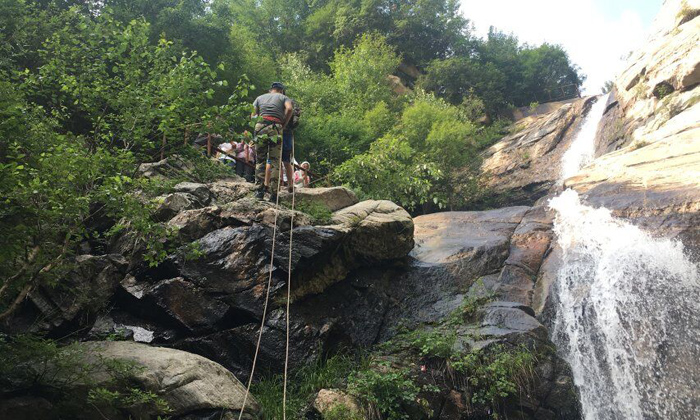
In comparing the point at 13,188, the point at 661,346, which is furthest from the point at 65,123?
the point at 661,346

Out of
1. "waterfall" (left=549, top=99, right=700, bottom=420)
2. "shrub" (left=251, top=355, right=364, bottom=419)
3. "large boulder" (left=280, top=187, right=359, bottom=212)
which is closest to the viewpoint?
"shrub" (left=251, top=355, right=364, bottom=419)

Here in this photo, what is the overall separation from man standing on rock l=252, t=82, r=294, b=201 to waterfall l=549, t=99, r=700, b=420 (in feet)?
20.2

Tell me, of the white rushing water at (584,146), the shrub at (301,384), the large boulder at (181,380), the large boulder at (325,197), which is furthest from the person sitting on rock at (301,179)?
the white rushing water at (584,146)

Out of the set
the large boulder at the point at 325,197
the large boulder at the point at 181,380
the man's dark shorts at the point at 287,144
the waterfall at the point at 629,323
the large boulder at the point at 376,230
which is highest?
the man's dark shorts at the point at 287,144

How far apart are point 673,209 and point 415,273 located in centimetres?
604

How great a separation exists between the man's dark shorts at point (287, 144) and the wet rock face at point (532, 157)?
1323cm

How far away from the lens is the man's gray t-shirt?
884cm

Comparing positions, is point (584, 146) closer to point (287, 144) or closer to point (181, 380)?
point (287, 144)

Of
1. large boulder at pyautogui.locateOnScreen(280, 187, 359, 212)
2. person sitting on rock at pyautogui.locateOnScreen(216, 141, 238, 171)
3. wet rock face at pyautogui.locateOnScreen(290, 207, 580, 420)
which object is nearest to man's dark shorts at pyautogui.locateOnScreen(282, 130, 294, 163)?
large boulder at pyautogui.locateOnScreen(280, 187, 359, 212)

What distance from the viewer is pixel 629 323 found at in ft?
30.9

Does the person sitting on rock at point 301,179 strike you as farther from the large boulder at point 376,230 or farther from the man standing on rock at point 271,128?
the man standing on rock at point 271,128

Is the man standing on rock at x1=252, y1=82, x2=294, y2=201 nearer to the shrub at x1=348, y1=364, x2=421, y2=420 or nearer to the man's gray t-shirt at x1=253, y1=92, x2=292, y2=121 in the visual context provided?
the man's gray t-shirt at x1=253, y1=92, x2=292, y2=121

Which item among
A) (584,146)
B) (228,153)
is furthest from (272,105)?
(584,146)

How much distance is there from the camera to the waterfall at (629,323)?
27.6ft
